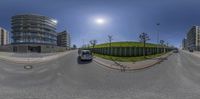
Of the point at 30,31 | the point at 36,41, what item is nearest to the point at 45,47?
the point at 36,41

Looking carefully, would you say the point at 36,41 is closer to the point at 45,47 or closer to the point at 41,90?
the point at 45,47

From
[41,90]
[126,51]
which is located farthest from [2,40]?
[41,90]

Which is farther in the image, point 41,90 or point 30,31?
point 30,31

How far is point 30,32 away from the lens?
88.8 m

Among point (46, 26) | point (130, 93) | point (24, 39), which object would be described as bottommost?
point (130, 93)

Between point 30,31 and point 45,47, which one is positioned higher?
point 30,31

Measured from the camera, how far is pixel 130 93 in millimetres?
12531

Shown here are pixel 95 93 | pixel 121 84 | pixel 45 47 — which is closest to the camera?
pixel 95 93

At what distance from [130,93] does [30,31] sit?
81.4 metres

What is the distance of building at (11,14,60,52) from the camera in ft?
285

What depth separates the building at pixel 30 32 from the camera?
86.9 metres

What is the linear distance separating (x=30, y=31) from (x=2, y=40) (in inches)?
3883

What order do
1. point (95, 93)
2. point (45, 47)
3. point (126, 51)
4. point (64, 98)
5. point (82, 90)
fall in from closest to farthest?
point (64, 98)
point (95, 93)
point (82, 90)
point (126, 51)
point (45, 47)

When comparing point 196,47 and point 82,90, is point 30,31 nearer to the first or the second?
point 82,90
